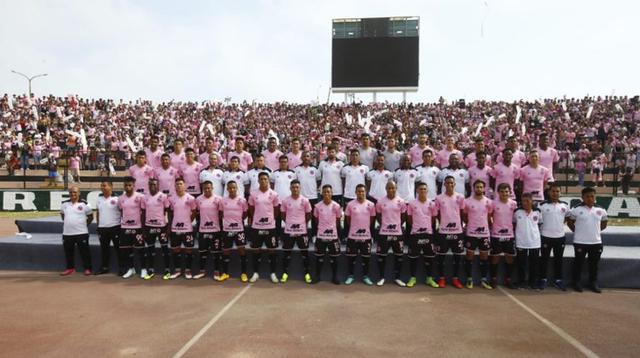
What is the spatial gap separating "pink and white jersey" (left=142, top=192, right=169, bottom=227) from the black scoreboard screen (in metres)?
29.4

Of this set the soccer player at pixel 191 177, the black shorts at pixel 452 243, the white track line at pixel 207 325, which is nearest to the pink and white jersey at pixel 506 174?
the black shorts at pixel 452 243

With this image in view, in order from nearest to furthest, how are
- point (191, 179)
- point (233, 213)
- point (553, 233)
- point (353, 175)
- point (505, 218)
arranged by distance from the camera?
point (553, 233) < point (505, 218) < point (233, 213) < point (353, 175) < point (191, 179)

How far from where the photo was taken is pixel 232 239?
9047 mm

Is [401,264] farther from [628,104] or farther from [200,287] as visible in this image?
[628,104]

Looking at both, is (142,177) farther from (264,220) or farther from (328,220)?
(328,220)

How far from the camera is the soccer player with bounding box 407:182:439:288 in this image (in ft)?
28.3

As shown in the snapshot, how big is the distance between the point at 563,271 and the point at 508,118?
23213 mm

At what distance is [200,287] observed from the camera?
27.7 feet

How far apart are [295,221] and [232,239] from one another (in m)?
1.32

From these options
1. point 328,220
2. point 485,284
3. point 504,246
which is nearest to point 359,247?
point 328,220

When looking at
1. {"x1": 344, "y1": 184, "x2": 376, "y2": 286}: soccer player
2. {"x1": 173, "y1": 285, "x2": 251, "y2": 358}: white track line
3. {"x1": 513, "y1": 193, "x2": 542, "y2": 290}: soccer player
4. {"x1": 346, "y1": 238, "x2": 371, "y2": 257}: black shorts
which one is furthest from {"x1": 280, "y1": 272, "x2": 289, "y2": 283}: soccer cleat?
{"x1": 513, "y1": 193, "x2": 542, "y2": 290}: soccer player

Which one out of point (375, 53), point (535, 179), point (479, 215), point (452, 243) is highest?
point (375, 53)

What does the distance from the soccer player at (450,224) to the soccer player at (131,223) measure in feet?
19.1

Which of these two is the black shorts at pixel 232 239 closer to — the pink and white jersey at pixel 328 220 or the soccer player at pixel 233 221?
the soccer player at pixel 233 221
